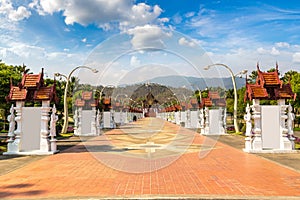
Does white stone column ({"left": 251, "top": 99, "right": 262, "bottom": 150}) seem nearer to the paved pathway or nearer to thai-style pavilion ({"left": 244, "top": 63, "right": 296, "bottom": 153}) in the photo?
thai-style pavilion ({"left": 244, "top": 63, "right": 296, "bottom": 153})

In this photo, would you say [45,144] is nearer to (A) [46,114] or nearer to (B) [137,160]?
(A) [46,114]

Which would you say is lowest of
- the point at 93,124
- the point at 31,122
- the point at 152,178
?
the point at 152,178

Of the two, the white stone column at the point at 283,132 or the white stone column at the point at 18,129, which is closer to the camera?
the white stone column at the point at 18,129

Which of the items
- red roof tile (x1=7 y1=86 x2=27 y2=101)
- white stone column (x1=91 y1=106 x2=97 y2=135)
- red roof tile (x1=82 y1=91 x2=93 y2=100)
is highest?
red roof tile (x1=82 y1=91 x2=93 y2=100)

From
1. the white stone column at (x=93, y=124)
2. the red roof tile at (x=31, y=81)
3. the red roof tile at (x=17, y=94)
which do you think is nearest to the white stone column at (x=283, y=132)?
the red roof tile at (x=31, y=81)

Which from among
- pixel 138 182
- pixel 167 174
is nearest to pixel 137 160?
pixel 167 174

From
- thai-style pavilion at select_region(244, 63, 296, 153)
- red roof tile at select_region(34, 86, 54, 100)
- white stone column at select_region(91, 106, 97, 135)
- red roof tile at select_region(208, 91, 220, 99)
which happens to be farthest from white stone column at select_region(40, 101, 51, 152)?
red roof tile at select_region(208, 91, 220, 99)

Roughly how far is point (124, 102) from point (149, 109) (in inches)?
2056

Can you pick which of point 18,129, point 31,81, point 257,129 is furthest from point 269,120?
point 18,129

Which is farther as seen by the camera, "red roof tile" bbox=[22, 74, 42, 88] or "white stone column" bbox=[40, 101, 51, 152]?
"red roof tile" bbox=[22, 74, 42, 88]

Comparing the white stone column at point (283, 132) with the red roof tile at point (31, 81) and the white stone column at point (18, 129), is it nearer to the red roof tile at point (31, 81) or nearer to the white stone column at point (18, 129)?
the red roof tile at point (31, 81)

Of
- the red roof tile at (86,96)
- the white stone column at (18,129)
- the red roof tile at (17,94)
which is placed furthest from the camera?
the red roof tile at (86,96)

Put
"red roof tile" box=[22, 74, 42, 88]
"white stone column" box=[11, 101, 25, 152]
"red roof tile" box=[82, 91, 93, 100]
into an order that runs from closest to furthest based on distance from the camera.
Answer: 1. "white stone column" box=[11, 101, 25, 152]
2. "red roof tile" box=[22, 74, 42, 88]
3. "red roof tile" box=[82, 91, 93, 100]

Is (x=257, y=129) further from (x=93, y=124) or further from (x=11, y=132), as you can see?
(x=93, y=124)
